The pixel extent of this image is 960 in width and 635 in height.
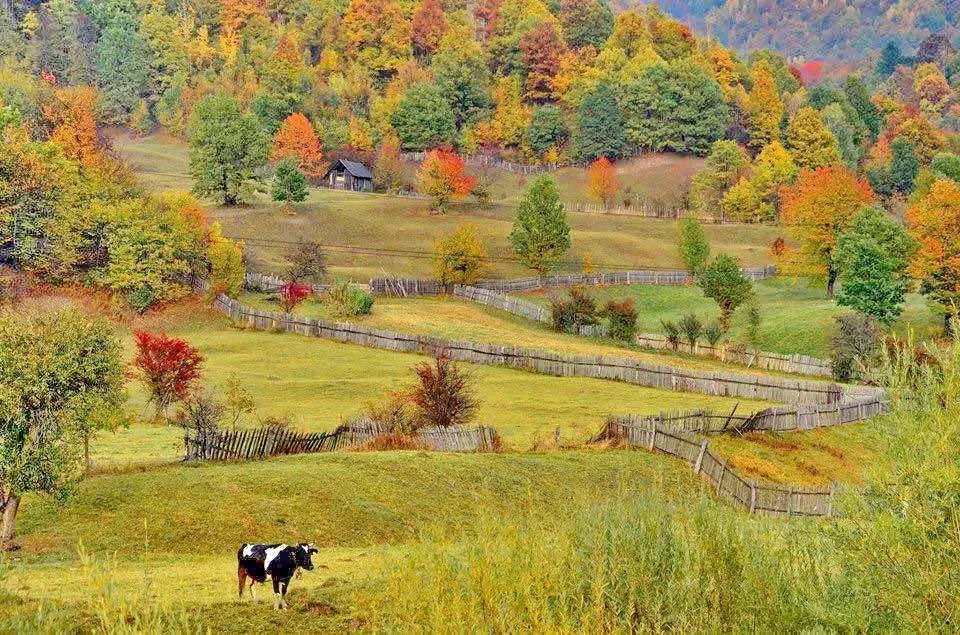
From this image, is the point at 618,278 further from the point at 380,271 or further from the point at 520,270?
the point at 380,271

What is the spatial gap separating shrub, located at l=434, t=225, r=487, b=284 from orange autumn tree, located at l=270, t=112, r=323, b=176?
238 ft

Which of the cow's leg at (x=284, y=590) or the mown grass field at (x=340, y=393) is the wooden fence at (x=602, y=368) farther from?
the cow's leg at (x=284, y=590)

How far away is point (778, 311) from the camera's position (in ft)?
→ 320

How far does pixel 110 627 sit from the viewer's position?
13.7 meters

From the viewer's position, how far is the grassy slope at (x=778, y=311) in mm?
86762

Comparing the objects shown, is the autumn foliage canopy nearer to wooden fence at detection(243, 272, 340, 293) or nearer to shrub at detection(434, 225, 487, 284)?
shrub at detection(434, 225, 487, 284)

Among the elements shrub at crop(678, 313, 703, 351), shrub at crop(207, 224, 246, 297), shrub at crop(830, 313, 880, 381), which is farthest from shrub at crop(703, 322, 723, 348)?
shrub at crop(207, 224, 246, 297)

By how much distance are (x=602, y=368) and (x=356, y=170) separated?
342ft

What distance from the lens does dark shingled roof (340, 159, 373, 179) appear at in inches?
6540

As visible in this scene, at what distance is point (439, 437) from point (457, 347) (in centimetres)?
2828

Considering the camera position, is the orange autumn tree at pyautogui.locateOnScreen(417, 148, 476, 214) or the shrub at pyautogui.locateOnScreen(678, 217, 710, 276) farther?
the orange autumn tree at pyautogui.locateOnScreen(417, 148, 476, 214)

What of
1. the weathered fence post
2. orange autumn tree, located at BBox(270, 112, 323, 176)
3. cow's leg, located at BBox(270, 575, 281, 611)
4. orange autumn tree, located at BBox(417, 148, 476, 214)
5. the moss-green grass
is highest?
orange autumn tree, located at BBox(270, 112, 323, 176)

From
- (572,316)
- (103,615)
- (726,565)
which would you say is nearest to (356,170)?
(572,316)

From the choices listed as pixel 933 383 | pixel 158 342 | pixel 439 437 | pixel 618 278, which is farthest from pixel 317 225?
pixel 933 383
